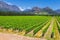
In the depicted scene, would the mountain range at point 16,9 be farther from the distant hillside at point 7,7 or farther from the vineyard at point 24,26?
the vineyard at point 24,26

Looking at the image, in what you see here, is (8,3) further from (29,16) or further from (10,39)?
(10,39)

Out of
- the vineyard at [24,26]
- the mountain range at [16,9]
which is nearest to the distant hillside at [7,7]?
the mountain range at [16,9]

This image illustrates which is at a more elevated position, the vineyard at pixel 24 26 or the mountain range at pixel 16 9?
the mountain range at pixel 16 9

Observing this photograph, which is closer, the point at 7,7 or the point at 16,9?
the point at 7,7

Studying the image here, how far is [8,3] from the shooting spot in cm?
1020

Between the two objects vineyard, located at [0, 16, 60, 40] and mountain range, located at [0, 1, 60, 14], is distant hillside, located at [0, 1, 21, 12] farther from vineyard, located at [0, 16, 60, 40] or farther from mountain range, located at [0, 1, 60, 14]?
vineyard, located at [0, 16, 60, 40]

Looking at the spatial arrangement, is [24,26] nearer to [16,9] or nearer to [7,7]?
[16,9]

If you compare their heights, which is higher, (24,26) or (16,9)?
(16,9)

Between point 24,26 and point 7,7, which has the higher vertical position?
point 7,7

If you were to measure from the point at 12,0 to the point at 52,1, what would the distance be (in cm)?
195

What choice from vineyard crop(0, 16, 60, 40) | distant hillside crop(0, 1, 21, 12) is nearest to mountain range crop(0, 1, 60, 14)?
distant hillside crop(0, 1, 21, 12)

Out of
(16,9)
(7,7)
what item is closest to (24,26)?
(16,9)

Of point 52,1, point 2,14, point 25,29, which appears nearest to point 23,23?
point 25,29

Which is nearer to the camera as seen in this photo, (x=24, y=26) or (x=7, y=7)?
(x=7, y=7)
